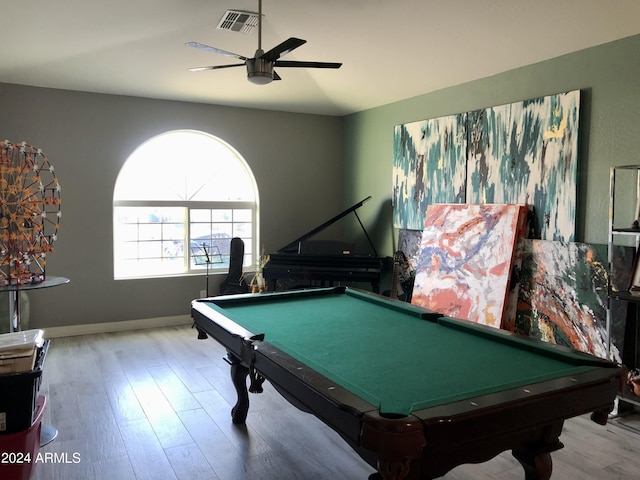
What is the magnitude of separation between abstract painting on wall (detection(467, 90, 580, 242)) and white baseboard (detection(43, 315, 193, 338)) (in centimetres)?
355

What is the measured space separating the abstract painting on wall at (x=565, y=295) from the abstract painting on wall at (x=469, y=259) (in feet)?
0.56

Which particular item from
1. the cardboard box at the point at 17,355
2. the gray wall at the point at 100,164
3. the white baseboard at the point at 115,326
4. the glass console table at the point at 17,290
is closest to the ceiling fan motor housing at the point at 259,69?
the glass console table at the point at 17,290

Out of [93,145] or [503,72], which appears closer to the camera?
Answer: [503,72]

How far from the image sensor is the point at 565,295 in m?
3.89

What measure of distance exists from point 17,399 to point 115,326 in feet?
10.9

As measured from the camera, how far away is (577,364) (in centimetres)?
206

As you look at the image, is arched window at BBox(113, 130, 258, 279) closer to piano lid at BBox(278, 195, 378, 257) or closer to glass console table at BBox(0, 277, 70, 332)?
piano lid at BBox(278, 195, 378, 257)

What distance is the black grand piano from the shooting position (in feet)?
17.7

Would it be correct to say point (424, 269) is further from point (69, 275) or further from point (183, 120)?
point (69, 275)

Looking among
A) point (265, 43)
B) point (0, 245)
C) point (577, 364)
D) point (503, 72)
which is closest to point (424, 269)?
point (503, 72)

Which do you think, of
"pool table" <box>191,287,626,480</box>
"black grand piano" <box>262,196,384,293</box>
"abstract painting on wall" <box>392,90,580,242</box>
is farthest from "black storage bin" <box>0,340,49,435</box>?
"abstract painting on wall" <box>392,90,580,242</box>

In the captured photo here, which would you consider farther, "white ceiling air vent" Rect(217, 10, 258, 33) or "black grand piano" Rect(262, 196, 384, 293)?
"black grand piano" Rect(262, 196, 384, 293)

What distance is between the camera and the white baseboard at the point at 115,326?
5316mm

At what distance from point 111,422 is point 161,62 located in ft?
10.9
